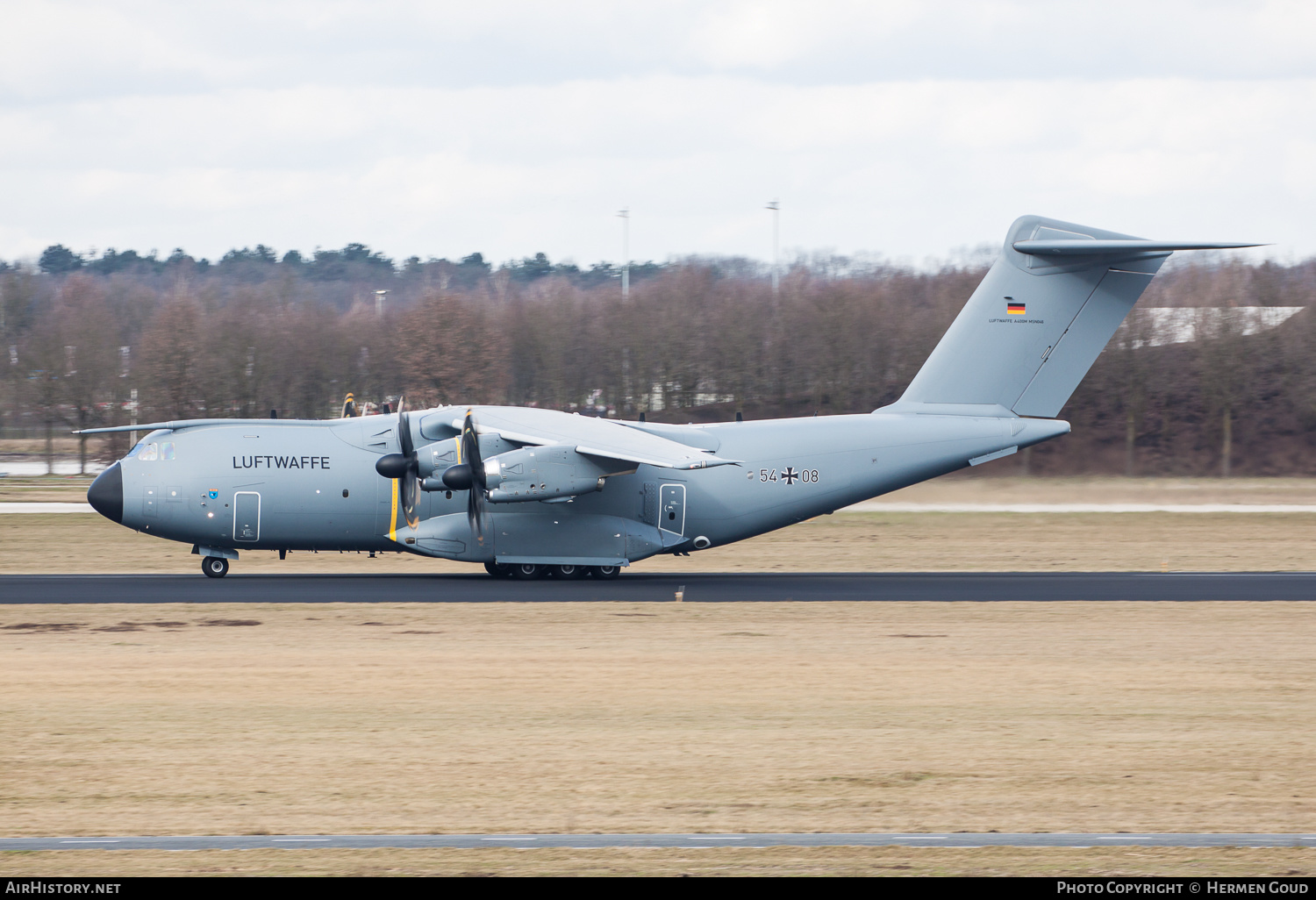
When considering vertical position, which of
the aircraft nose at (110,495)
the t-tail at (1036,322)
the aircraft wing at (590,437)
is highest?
the t-tail at (1036,322)

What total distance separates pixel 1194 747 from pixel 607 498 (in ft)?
45.7

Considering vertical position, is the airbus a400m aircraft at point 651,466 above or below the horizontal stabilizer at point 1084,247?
below

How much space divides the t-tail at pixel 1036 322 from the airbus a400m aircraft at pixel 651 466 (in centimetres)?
3

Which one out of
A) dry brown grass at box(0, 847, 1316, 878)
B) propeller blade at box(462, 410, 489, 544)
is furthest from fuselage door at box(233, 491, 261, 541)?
dry brown grass at box(0, 847, 1316, 878)

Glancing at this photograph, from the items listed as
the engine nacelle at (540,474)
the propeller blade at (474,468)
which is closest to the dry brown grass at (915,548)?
the propeller blade at (474,468)

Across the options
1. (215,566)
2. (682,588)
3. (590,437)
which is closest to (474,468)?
(590,437)

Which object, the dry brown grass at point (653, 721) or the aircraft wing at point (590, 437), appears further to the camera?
the aircraft wing at point (590, 437)

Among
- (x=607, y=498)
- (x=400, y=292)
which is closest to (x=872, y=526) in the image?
(x=607, y=498)

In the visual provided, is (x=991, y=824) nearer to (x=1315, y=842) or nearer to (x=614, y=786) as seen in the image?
(x=1315, y=842)

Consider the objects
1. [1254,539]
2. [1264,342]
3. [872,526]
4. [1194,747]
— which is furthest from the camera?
[1264,342]

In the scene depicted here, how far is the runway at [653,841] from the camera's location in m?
8.38

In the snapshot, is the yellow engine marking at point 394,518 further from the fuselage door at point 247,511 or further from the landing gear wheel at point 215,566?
the landing gear wheel at point 215,566

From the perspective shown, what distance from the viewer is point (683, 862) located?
8047 millimetres
